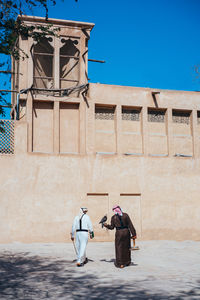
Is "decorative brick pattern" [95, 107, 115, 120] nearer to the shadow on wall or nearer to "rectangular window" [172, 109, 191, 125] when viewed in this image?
"rectangular window" [172, 109, 191, 125]

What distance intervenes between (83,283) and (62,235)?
9.55 meters

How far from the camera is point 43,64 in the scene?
67.5 feet

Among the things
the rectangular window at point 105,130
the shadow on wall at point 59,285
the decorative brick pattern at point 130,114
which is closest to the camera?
the shadow on wall at point 59,285

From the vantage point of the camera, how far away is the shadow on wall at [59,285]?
7.18 metres

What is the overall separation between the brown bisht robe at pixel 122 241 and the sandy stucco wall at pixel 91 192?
6.83 meters

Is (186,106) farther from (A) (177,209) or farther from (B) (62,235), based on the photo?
(B) (62,235)

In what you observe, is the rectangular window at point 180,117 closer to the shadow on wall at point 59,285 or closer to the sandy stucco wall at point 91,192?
the sandy stucco wall at point 91,192

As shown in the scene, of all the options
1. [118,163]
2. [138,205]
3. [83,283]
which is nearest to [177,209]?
[138,205]

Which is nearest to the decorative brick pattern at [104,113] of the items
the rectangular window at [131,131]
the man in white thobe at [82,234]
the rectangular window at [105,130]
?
the rectangular window at [105,130]

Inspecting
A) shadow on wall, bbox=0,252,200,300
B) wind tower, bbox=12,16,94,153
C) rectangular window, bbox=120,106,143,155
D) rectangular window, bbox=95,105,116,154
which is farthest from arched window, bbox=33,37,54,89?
shadow on wall, bbox=0,252,200,300

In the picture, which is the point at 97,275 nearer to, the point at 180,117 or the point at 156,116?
the point at 156,116

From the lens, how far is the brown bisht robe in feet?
35.6

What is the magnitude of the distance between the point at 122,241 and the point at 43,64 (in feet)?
39.4

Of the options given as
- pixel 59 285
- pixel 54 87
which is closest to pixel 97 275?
pixel 59 285
